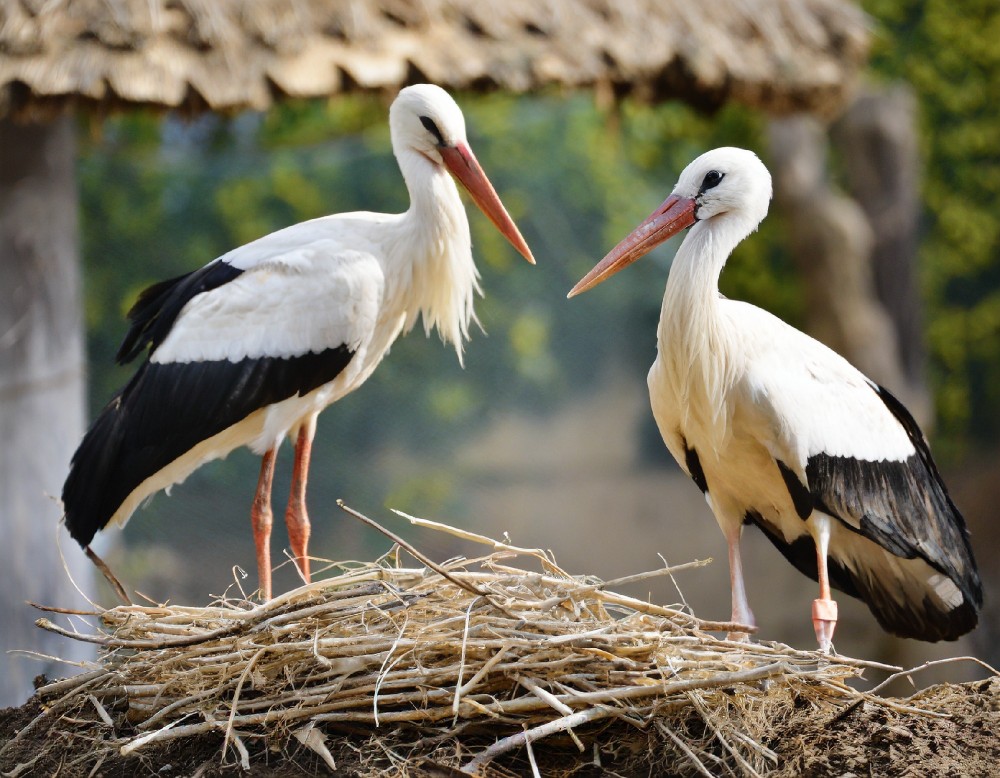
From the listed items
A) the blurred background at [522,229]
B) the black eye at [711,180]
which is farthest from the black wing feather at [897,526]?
the blurred background at [522,229]

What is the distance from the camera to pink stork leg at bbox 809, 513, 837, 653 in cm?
298

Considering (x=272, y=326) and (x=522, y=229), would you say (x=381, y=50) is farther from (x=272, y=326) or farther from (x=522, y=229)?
(x=522, y=229)

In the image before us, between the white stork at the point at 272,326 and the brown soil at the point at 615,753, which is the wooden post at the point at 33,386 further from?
the brown soil at the point at 615,753

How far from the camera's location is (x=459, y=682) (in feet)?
7.79

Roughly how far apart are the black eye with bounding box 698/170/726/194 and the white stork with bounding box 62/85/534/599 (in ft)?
1.59

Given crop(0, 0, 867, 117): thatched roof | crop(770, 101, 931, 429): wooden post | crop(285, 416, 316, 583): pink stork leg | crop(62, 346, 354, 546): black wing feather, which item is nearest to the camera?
crop(62, 346, 354, 546): black wing feather

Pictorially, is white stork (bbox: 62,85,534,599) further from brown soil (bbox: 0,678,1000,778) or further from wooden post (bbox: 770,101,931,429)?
wooden post (bbox: 770,101,931,429)

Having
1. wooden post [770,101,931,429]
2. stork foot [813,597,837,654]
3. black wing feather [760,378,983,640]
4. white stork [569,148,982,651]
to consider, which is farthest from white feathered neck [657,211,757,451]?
wooden post [770,101,931,429]

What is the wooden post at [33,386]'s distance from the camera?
436cm

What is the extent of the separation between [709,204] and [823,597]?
932mm

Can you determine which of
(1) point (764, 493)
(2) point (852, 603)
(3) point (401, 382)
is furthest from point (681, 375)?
(2) point (852, 603)

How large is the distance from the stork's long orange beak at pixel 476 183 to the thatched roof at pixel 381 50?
931mm

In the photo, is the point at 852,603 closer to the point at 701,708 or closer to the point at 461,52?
the point at 461,52

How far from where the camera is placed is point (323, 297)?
324 centimetres
